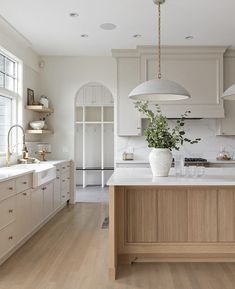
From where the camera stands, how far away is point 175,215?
116 inches

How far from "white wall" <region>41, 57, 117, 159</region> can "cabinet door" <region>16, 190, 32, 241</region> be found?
2323 millimetres

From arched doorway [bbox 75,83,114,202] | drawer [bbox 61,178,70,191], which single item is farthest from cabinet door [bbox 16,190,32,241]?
arched doorway [bbox 75,83,114,202]

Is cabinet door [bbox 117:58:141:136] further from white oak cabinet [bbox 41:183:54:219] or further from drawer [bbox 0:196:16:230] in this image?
drawer [bbox 0:196:16:230]

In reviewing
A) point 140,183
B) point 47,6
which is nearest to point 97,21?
point 47,6

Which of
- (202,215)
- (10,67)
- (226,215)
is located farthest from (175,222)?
(10,67)

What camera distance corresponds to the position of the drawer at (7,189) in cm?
300

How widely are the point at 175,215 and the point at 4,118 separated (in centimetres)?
314

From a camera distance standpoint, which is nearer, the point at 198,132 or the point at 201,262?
the point at 201,262

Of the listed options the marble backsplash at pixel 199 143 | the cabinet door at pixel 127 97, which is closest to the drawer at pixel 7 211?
the cabinet door at pixel 127 97

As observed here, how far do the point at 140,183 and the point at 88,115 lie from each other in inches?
236

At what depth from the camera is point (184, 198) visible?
2.95 meters

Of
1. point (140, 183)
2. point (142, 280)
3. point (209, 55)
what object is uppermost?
point (209, 55)

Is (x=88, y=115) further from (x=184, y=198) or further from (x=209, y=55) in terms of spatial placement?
(x=184, y=198)

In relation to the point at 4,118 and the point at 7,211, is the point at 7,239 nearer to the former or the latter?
the point at 7,211
